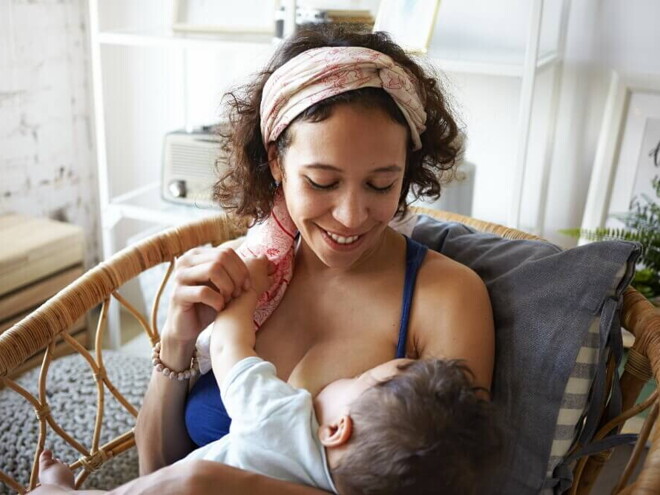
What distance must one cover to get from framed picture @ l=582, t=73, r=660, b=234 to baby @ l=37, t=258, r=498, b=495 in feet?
4.29

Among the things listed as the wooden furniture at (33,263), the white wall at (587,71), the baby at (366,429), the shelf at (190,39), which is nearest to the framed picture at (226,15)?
the shelf at (190,39)

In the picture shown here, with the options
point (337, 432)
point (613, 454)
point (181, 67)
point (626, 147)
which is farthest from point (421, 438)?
point (181, 67)

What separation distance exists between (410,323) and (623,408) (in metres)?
0.43

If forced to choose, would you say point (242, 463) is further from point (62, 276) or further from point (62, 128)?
point (62, 128)

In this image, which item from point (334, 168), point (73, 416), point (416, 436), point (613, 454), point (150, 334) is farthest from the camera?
point (613, 454)

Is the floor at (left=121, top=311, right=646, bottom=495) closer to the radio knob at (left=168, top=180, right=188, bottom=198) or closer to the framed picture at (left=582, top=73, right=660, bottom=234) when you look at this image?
the framed picture at (left=582, top=73, right=660, bottom=234)

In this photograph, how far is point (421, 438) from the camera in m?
0.95

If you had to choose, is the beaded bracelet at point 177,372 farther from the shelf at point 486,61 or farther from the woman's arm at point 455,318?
the shelf at point 486,61

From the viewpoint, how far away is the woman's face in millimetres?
1155

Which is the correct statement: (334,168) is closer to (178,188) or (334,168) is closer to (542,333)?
(542,333)

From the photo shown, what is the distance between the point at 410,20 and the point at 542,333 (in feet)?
3.60

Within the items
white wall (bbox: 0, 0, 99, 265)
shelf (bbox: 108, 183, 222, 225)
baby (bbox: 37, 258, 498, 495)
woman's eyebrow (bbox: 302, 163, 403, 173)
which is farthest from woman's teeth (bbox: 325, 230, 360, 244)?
white wall (bbox: 0, 0, 99, 265)

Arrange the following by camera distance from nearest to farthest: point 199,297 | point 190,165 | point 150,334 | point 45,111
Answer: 1. point 199,297
2. point 150,334
3. point 190,165
4. point 45,111

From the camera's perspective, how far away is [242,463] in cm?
108
